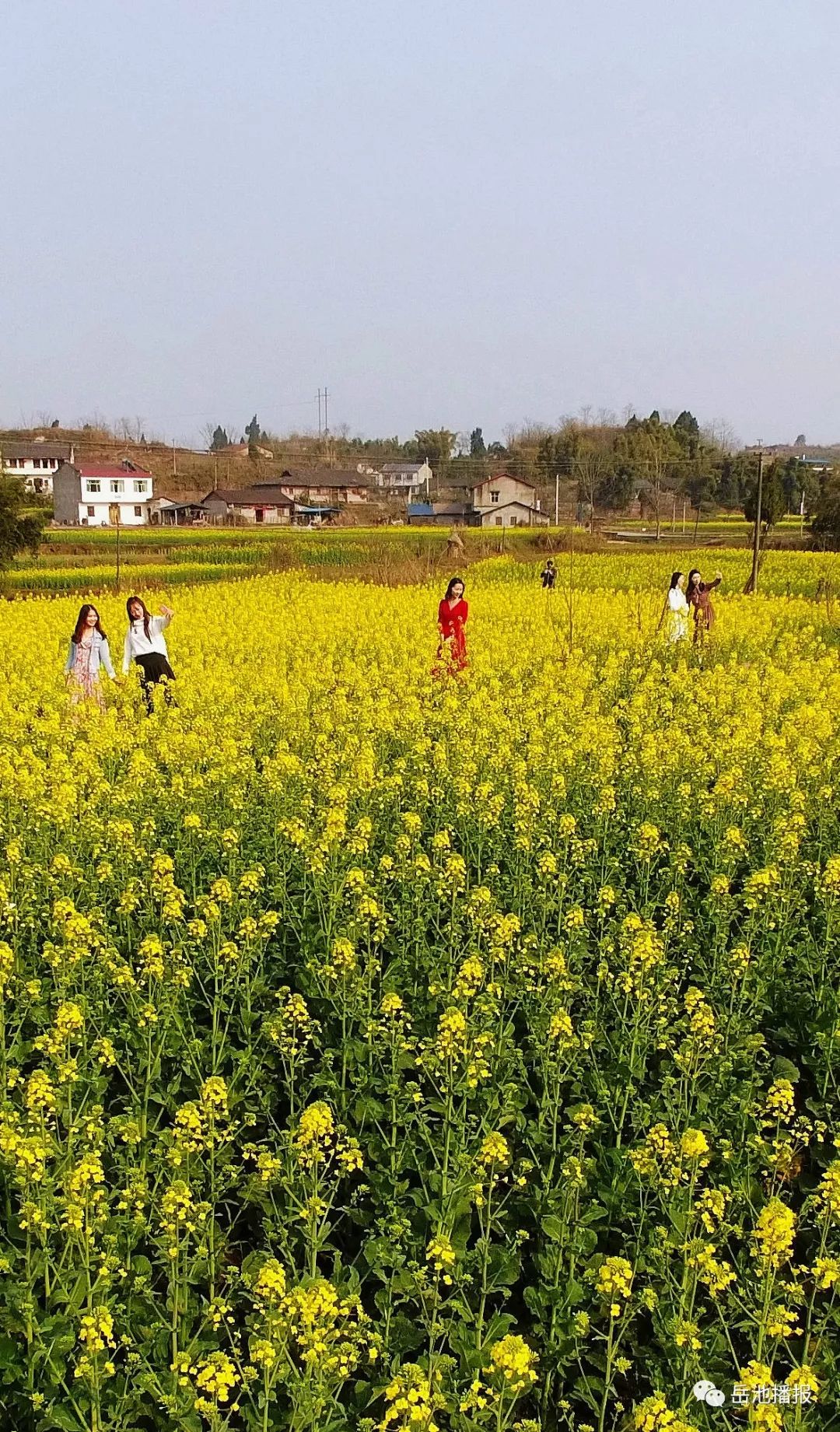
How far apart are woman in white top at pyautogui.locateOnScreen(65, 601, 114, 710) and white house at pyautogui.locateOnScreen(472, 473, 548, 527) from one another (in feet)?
229

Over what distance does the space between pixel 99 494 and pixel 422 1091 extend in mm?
93468

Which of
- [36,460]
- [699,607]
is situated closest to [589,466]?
[36,460]

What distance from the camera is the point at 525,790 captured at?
742 cm

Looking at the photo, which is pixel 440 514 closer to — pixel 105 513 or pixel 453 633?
pixel 105 513

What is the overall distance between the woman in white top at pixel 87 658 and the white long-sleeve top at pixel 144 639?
1.96 ft

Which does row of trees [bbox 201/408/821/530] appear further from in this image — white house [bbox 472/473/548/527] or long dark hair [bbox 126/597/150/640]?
long dark hair [bbox 126/597/150/640]

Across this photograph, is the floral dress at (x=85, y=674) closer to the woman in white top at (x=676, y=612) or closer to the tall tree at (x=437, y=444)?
the woman in white top at (x=676, y=612)

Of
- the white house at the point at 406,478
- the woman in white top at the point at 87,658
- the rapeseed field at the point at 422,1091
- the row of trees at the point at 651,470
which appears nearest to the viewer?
the rapeseed field at the point at 422,1091

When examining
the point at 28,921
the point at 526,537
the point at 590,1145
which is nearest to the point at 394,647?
the point at 28,921

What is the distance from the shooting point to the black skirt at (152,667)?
40.0 ft

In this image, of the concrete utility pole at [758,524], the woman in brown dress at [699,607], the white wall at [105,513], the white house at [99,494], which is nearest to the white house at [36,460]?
the white house at [99,494]

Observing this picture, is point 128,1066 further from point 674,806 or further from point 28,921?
point 674,806

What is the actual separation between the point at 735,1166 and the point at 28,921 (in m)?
3.70

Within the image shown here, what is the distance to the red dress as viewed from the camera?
13.3 metres
